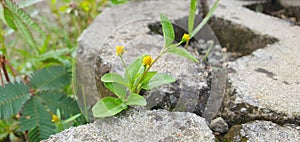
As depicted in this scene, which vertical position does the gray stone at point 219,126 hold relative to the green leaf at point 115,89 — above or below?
below

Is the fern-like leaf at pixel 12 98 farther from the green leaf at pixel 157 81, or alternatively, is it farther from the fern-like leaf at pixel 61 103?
the green leaf at pixel 157 81

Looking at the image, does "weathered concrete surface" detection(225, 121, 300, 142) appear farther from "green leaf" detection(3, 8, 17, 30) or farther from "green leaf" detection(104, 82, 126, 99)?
"green leaf" detection(3, 8, 17, 30)

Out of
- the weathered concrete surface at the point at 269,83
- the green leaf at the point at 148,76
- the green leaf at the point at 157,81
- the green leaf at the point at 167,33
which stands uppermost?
the green leaf at the point at 167,33

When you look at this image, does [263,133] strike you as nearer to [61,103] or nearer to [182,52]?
[182,52]

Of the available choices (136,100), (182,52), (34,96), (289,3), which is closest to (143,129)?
(136,100)

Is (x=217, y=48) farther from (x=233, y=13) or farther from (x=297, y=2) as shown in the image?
(x=297, y=2)

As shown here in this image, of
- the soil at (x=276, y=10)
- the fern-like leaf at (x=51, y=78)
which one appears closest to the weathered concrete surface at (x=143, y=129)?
the fern-like leaf at (x=51, y=78)
